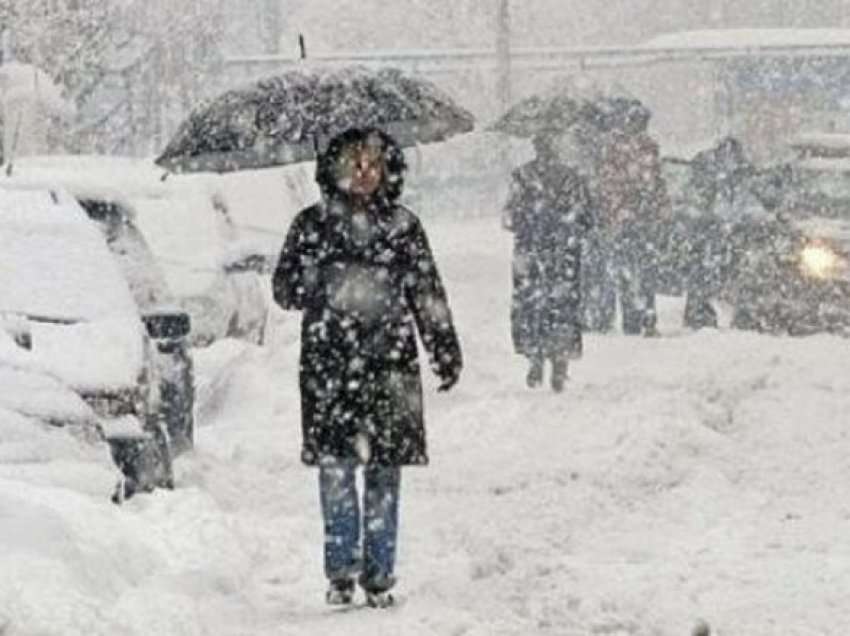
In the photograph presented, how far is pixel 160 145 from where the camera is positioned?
3500 centimetres

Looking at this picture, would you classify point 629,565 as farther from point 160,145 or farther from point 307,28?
point 307,28

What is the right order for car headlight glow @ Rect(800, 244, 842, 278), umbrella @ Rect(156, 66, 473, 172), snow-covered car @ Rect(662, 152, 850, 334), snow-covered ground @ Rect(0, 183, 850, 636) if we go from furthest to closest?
1. snow-covered car @ Rect(662, 152, 850, 334)
2. car headlight glow @ Rect(800, 244, 842, 278)
3. umbrella @ Rect(156, 66, 473, 172)
4. snow-covered ground @ Rect(0, 183, 850, 636)

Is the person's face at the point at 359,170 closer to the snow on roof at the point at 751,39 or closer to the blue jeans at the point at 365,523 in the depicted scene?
the blue jeans at the point at 365,523

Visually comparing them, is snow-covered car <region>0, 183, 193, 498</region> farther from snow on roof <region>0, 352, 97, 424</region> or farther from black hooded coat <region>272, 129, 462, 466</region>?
black hooded coat <region>272, 129, 462, 466</region>

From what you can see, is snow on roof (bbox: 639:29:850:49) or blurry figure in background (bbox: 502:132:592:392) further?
snow on roof (bbox: 639:29:850:49)

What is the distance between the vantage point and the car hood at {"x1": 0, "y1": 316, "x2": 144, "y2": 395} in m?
8.25

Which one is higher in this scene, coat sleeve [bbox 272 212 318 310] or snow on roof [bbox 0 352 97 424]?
coat sleeve [bbox 272 212 318 310]

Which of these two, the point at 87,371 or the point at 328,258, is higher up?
the point at 328,258

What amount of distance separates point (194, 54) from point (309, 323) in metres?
28.6

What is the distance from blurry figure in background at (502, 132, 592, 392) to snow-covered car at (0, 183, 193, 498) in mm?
3804

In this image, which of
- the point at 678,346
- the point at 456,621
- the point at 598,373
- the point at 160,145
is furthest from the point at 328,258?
the point at 160,145

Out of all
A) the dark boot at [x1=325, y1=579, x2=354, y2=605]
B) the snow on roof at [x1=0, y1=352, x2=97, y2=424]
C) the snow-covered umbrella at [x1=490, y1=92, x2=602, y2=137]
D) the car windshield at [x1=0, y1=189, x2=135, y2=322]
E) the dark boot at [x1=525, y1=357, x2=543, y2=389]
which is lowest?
the dark boot at [x1=525, y1=357, x2=543, y2=389]

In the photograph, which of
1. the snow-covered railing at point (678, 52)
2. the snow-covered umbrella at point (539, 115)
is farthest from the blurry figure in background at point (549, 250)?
the snow-covered railing at point (678, 52)

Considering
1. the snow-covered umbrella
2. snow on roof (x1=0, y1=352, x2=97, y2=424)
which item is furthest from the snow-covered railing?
snow on roof (x1=0, y1=352, x2=97, y2=424)
